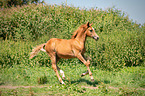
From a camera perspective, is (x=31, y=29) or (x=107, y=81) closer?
(x=107, y=81)

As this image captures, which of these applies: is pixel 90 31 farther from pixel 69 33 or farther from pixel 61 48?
pixel 69 33

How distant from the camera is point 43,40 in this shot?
12.4 m

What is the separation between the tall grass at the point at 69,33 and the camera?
1083 cm

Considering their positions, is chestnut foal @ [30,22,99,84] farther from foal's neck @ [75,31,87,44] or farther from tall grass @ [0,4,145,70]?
tall grass @ [0,4,145,70]

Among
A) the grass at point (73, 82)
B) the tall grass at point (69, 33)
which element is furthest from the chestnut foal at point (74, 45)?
the tall grass at point (69, 33)

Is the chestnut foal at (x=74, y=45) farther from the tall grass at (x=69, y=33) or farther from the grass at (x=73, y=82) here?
the tall grass at (x=69, y=33)

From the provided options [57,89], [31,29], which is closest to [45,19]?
[31,29]

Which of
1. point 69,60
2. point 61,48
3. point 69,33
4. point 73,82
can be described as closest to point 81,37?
point 61,48

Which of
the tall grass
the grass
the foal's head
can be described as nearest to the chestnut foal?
the foal's head

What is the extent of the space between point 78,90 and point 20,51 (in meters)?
6.92

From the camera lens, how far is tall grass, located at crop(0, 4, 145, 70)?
10828 mm

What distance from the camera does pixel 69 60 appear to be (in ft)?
37.1

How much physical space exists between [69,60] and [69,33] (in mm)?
2525

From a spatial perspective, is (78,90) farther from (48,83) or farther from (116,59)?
(116,59)
